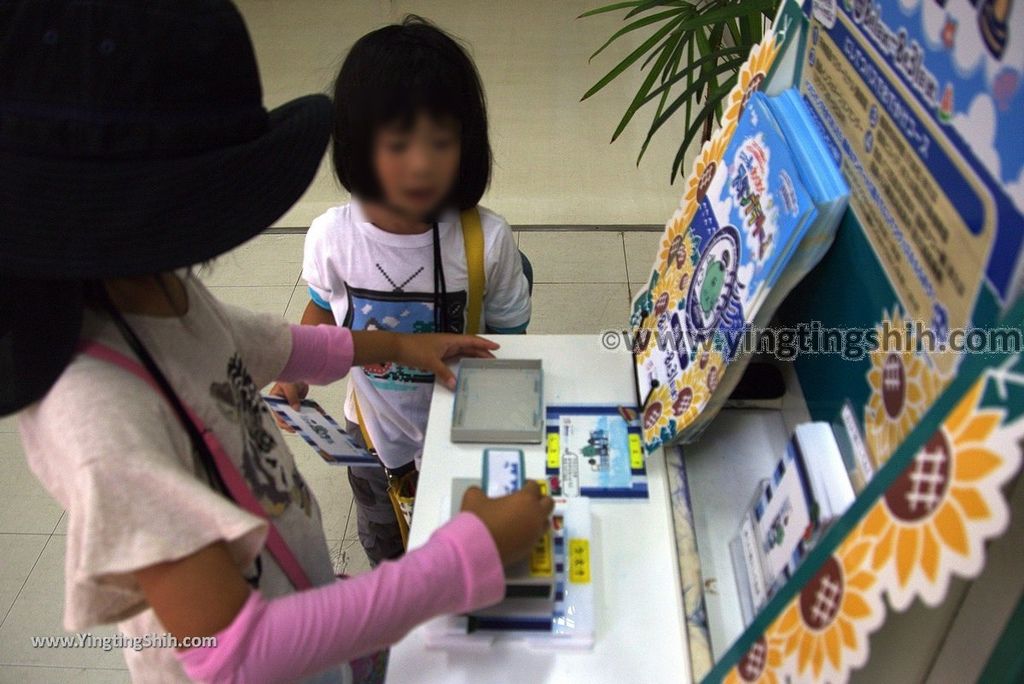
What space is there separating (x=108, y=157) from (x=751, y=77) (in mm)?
728

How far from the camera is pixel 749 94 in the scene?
34.8 inches

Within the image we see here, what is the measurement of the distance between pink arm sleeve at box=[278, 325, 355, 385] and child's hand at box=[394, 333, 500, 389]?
0.08 metres

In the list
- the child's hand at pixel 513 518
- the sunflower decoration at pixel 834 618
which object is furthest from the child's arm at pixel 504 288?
the sunflower decoration at pixel 834 618

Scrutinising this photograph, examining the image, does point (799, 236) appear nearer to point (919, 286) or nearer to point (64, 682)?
point (919, 286)

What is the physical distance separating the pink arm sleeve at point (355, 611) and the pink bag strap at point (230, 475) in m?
0.08

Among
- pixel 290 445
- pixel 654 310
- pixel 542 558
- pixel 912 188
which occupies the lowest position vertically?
pixel 542 558

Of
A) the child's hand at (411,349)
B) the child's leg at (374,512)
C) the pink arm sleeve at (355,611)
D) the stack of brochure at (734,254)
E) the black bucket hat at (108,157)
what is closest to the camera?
the black bucket hat at (108,157)

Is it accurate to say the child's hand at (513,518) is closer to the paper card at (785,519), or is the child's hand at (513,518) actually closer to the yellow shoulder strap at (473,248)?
the paper card at (785,519)

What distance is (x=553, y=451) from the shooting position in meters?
0.94

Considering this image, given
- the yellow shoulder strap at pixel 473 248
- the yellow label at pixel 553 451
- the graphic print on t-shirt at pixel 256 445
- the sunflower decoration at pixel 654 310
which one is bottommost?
the graphic print on t-shirt at pixel 256 445

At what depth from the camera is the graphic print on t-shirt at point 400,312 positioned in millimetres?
1120

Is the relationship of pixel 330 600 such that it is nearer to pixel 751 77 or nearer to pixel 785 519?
pixel 785 519

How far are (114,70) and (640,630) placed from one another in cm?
69

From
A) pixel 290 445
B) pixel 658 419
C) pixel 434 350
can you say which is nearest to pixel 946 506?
pixel 658 419
